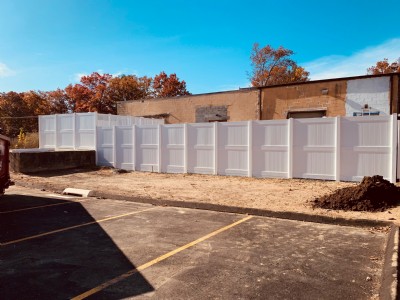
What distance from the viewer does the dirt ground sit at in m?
7.95

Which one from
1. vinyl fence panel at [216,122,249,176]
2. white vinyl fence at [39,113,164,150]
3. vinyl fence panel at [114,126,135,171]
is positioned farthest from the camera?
white vinyl fence at [39,113,164,150]

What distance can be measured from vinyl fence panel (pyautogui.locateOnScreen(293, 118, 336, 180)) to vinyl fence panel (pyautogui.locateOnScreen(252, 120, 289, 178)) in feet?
1.30

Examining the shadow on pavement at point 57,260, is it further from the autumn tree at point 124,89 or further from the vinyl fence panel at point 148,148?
the autumn tree at point 124,89

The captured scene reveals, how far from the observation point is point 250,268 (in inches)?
175

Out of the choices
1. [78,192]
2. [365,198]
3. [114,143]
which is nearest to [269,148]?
[365,198]

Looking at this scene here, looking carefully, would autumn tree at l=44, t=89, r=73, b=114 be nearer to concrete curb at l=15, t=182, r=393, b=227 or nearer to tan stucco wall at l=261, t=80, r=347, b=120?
tan stucco wall at l=261, t=80, r=347, b=120

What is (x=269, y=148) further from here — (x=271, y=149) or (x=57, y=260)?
(x=57, y=260)

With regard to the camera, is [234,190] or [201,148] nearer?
[234,190]

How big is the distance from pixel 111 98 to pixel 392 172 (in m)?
44.4

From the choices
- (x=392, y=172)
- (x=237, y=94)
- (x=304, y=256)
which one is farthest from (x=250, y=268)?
(x=237, y=94)

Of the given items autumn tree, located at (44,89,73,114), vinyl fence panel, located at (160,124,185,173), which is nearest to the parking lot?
vinyl fence panel, located at (160,124,185,173)

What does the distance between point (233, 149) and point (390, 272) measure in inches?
408

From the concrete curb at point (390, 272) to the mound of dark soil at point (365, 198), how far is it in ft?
8.32

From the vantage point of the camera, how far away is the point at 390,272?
396 cm
